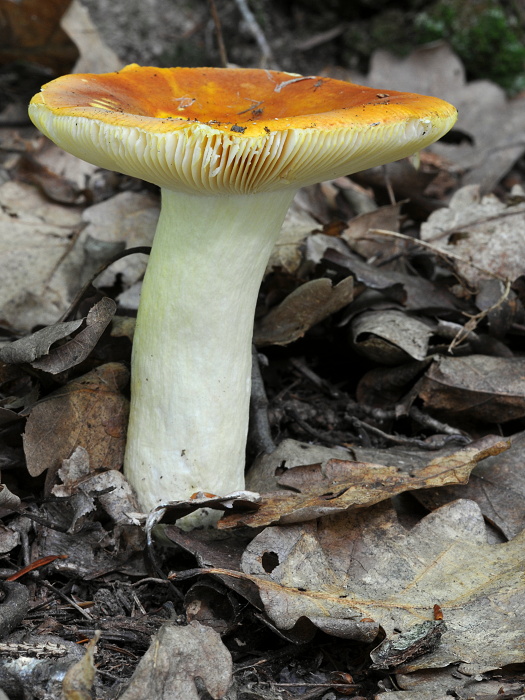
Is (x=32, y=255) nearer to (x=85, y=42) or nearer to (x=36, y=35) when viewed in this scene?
(x=85, y=42)

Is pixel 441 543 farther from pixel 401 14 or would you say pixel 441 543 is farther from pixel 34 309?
pixel 401 14

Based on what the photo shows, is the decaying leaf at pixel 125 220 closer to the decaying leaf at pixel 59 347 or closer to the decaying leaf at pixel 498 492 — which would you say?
the decaying leaf at pixel 59 347

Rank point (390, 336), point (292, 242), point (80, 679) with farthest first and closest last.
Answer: point (292, 242)
point (390, 336)
point (80, 679)

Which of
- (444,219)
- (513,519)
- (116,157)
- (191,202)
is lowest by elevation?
(513,519)

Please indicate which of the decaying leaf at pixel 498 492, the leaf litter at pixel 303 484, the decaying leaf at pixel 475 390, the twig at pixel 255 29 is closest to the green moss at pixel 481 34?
the twig at pixel 255 29

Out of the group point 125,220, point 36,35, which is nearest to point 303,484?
point 125,220

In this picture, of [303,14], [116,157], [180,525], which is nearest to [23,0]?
[303,14]
